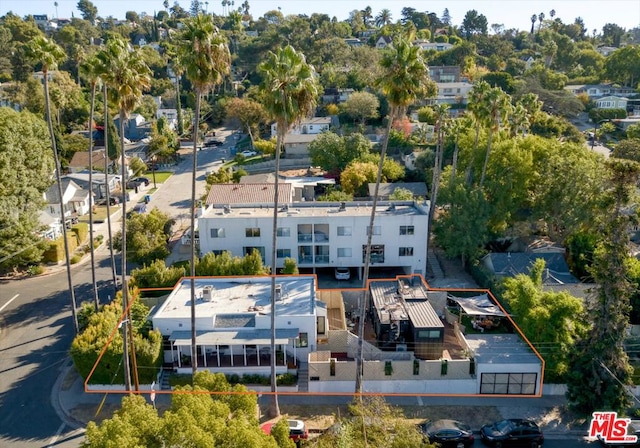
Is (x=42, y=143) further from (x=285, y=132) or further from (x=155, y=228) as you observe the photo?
(x=285, y=132)

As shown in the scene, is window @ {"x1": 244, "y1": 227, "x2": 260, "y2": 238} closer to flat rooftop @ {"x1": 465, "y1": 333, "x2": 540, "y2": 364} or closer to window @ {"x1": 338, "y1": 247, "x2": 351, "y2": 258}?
window @ {"x1": 338, "y1": 247, "x2": 351, "y2": 258}

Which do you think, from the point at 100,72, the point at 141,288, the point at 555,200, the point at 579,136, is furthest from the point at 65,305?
the point at 579,136

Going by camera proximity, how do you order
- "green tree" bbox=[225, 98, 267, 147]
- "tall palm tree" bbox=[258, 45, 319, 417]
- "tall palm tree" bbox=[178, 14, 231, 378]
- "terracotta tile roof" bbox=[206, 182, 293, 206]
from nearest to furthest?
"tall palm tree" bbox=[258, 45, 319, 417], "tall palm tree" bbox=[178, 14, 231, 378], "terracotta tile roof" bbox=[206, 182, 293, 206], "green tree" bbox=[225, 98, 267, 147]

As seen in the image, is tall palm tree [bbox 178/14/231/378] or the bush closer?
tall palm tree [bbox 178/14/231/378]

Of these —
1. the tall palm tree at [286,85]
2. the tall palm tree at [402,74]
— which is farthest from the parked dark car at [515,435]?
the tall palm tree at [286,85]

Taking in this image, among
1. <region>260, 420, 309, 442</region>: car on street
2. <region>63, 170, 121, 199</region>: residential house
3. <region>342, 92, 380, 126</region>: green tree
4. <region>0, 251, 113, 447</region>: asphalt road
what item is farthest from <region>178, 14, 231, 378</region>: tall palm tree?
<region>342, 92, 380, 126</region>: green tree

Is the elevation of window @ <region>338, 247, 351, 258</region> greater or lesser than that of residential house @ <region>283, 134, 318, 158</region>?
lesser
